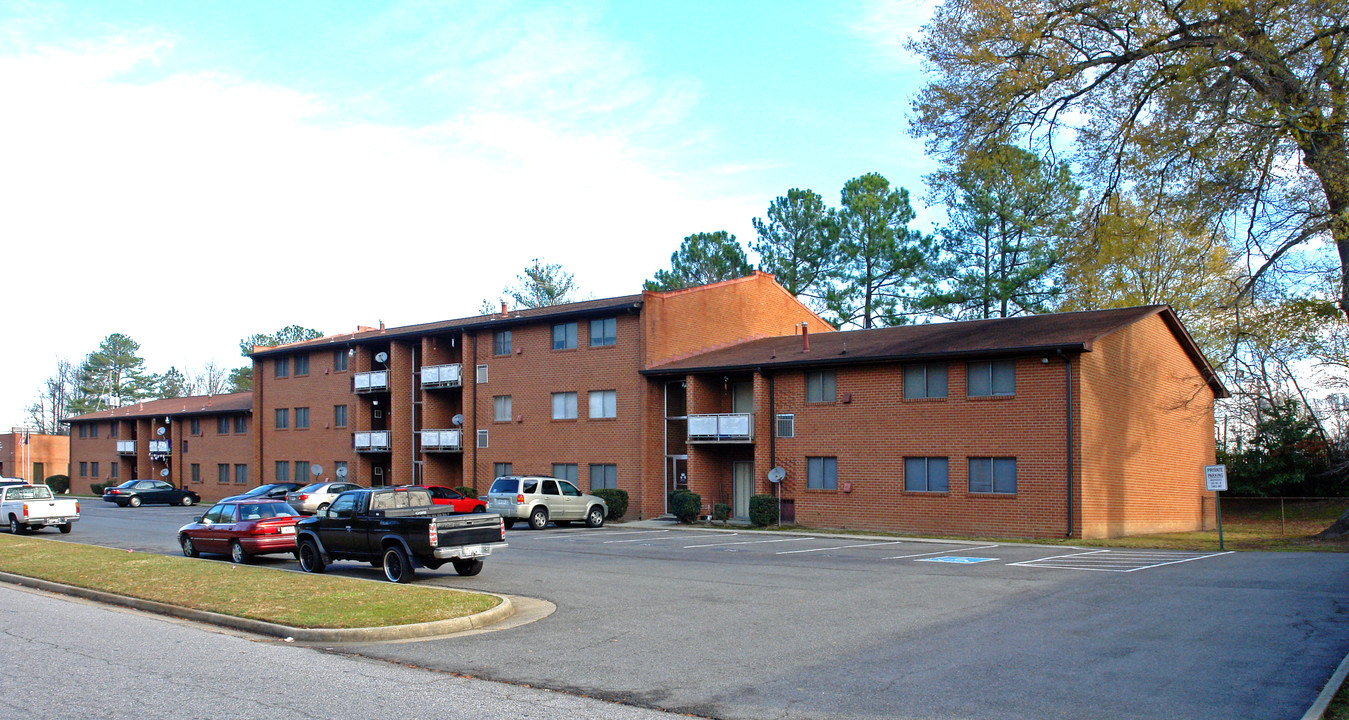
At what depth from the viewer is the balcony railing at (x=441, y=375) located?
145 ft

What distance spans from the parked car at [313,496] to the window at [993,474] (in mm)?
22656

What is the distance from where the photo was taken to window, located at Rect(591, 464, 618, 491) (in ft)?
124

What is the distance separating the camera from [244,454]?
188 feet

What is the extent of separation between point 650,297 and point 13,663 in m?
28.2

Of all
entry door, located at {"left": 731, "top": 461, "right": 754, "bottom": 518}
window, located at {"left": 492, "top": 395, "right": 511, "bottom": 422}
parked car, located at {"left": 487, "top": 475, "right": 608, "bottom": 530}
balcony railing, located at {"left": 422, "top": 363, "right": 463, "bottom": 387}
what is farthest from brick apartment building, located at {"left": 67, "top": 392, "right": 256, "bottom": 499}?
entry door, located at {"left": 731, "top": 461, "right": 754, "bottom": 518}

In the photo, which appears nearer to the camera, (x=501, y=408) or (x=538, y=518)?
(x=538, y=518)

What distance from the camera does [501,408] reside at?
4231cm

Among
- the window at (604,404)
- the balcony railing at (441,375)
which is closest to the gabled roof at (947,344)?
the window at (604,404)

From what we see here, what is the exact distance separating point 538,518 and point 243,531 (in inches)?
509

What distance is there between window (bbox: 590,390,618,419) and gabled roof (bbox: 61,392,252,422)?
2783cm

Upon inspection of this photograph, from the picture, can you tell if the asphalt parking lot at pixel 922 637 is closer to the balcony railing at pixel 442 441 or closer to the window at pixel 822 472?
the window at pixel 822 472

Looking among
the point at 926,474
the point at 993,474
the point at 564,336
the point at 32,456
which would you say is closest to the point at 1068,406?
the point at 993,474

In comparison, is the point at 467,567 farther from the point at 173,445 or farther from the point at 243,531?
the point at 173,445

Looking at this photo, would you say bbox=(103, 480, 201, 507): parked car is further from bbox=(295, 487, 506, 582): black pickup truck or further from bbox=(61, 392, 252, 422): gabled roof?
bbox=(295, 487, 506, 582): black pickup truck
